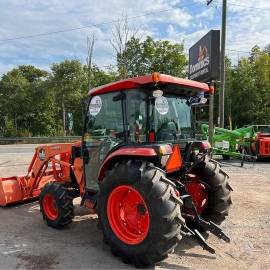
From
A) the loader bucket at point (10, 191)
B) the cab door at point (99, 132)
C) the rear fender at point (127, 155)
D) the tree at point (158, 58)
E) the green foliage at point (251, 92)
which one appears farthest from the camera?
the tree at point (158, 58)

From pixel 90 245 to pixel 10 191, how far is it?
294cm

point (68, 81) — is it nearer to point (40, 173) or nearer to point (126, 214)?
point (40, 173)

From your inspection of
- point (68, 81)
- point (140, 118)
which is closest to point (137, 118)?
point (140, 118)

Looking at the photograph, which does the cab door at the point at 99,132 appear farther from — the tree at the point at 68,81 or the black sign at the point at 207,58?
the tree at the point at 68,81

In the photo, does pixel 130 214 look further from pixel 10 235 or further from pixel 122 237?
pixel 10 235

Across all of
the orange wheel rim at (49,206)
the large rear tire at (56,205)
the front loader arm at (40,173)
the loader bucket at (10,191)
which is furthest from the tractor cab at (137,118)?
the loader bucket at (10,191)

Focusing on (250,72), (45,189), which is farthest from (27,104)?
(45,189)

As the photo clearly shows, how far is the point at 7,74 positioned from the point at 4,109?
13.2 feet

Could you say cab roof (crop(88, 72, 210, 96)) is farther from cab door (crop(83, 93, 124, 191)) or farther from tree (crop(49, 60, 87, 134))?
tree (crop(49, 60, 87, 134))

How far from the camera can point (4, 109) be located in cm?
3572

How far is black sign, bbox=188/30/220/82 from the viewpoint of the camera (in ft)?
45.8

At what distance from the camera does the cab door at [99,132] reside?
227 inches

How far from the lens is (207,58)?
1450 cm

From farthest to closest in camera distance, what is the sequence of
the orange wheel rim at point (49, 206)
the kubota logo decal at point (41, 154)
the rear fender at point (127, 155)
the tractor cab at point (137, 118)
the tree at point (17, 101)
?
A: the tree at point (17, 101) → the kubota logo decal at point (41, 154) → the orange wheel rim at point (49, 206) → the tractor cab at point (137, 118) → the rear fender at point (127, 155)
